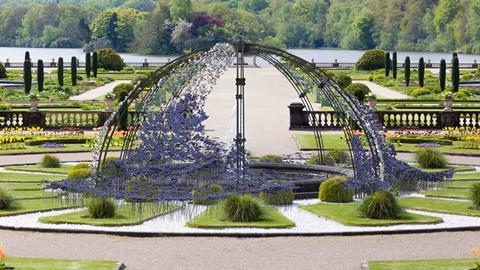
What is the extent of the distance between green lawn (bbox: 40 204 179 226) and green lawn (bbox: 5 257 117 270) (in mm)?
3643

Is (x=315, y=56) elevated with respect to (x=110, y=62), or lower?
lower

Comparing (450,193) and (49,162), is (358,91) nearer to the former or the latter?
(49,162)

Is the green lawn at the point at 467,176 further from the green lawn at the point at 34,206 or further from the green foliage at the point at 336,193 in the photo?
the green lawn at the point at 34,206

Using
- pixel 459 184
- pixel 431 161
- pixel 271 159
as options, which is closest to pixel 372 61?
pixel 431 161

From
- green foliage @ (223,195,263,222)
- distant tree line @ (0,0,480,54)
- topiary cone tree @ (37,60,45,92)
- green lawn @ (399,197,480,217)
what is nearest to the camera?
green foliage @ (223,195,263,222)

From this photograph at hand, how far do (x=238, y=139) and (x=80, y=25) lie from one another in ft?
564

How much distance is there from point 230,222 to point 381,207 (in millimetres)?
2666

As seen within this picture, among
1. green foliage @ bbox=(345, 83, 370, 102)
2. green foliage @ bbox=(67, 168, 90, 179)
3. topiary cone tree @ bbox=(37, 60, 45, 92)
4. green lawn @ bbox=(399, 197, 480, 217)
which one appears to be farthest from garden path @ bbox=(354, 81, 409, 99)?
green lawn @ bbox=(399, 197, 480, 217)

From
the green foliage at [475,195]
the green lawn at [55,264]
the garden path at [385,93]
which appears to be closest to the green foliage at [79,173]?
the green foliage at [475,195]

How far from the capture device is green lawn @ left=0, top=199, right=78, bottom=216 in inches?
1021

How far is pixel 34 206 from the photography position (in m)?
26.7

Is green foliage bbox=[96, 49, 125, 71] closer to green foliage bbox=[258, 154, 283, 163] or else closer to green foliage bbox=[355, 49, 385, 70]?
green foliage bbox=[355, 49, 385, 70]

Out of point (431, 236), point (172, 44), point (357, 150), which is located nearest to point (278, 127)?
point (357, 150)

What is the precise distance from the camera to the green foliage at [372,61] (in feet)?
341
